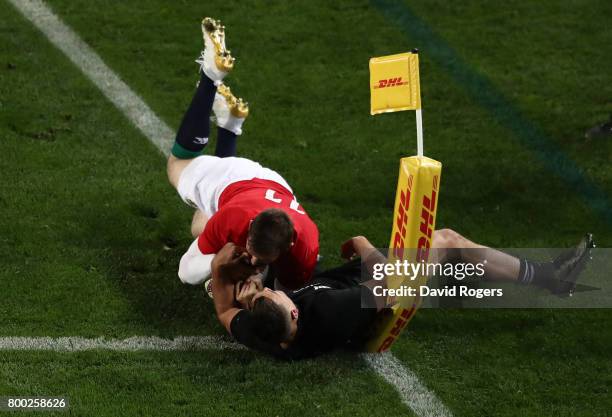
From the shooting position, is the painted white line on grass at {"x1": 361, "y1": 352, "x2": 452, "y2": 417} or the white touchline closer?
the painted white line on grass at {"x1": 361, "y1": 352, "x2": 452, "y2": 417}

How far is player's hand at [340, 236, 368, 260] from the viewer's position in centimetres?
582

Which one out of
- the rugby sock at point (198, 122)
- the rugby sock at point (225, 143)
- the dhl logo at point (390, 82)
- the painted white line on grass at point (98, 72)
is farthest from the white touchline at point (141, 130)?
the dhl logo at point (390, 82)

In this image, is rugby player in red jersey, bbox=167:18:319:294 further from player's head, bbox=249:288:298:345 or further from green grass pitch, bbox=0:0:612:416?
green grass pitch, bbox=0:0:612:416

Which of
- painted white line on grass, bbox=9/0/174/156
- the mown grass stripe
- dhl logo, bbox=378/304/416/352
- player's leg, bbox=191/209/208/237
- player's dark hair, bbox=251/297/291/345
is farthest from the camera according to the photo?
painted white line on grass, bbox=9/0/174/156

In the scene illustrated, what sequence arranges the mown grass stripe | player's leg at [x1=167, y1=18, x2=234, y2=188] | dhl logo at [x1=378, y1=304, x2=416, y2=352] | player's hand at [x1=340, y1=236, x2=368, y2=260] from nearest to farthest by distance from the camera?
dhl logo at [x1=378, y1=304, x2=416, y2=352] → player's hand at [x1=340, y1=236, x2=368, y2=260] → player's leg at [x1=167, y1=18, x2=234, y2=188] → the mown grass stripe

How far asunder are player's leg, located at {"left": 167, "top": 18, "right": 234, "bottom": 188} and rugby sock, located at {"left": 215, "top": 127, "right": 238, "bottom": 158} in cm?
20

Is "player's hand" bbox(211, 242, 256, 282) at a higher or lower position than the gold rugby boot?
lower

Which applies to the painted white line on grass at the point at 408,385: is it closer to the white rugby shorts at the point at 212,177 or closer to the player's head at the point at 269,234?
the player's head at the point at 269,234

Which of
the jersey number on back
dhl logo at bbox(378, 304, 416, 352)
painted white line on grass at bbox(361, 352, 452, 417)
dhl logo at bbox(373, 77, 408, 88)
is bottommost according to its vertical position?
painted white line on grass at bbox(361, 352, 452, 417)

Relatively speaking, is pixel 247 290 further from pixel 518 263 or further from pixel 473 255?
pixel 518 263

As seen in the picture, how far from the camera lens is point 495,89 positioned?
8.12m

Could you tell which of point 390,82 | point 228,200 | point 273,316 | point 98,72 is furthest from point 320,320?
point 98,72

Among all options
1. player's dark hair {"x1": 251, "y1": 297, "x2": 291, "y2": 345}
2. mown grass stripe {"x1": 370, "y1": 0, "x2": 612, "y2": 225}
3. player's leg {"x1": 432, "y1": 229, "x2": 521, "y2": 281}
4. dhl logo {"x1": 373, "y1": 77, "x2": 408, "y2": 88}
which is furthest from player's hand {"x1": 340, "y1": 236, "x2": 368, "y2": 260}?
mown grass stripe {"x1": 370, "y1": 0, "x2": 612, "y2": 225}

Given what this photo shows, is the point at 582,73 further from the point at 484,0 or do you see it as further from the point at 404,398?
the point at 404,398
